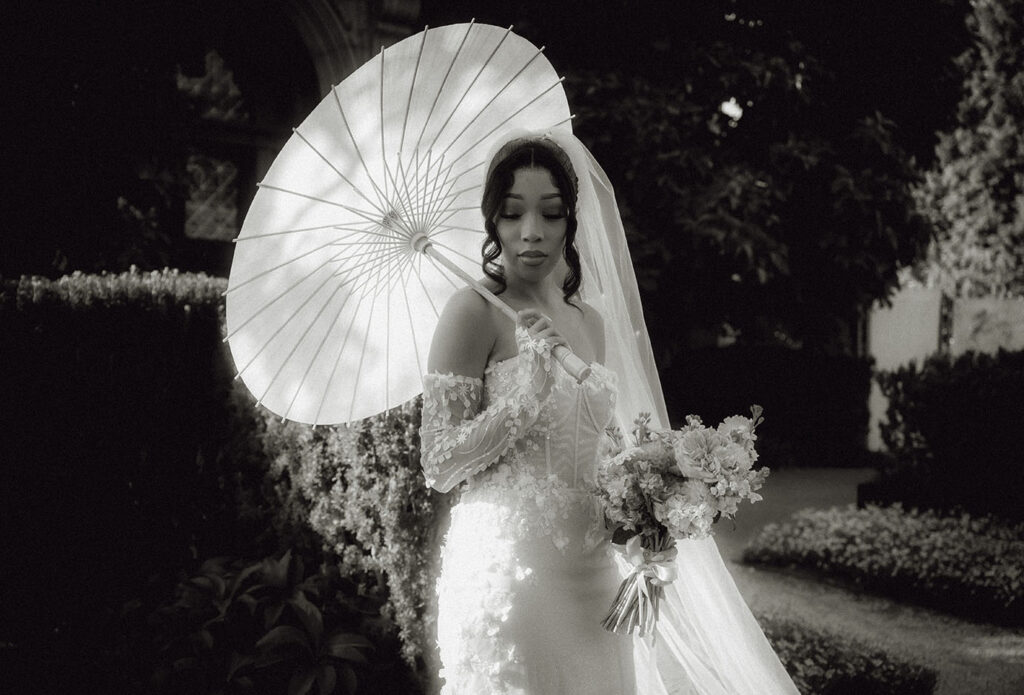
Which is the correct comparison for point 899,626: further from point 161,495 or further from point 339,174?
point 339,174

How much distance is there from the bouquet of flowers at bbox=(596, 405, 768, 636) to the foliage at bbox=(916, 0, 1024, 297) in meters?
21.1

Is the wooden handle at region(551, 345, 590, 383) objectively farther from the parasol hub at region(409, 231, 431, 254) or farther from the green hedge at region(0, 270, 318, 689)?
the green hedge at region(0, 270, 318, 689)

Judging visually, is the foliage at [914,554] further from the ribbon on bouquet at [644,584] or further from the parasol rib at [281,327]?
the parasol rib at [281,327]

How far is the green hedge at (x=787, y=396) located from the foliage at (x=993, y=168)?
9341 millimetres

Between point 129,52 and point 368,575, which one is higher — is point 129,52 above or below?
above

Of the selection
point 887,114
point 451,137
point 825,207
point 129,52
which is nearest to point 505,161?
point 451,137

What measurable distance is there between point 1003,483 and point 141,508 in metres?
6.98

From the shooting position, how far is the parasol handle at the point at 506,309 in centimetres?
228

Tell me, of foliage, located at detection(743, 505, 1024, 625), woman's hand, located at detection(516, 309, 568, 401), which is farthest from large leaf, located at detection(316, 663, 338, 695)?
foliage, located at detection(743, 505, 1024, 625)

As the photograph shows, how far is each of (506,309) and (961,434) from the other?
7033 millimetres

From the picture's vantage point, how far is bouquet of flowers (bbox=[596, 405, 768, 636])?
2.17m

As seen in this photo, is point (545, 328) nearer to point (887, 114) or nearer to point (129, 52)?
point (129, 52)

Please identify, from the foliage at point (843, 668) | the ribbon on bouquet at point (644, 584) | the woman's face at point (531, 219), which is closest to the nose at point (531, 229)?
the woman's face at point (531, 219)

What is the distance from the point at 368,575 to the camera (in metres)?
4.54
